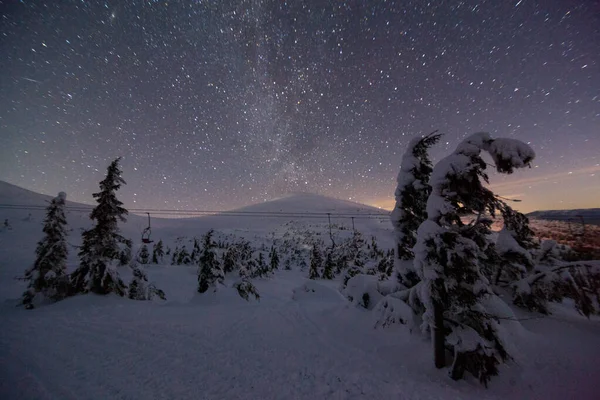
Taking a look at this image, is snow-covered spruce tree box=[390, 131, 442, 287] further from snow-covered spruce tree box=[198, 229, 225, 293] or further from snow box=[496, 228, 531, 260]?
snow-covered spruce tree box=[198, 229, 225, 293]

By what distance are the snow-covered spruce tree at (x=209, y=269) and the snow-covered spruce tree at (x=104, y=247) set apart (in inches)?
204

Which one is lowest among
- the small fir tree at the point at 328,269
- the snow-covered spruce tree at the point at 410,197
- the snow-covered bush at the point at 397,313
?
the small fir tree at the point at 328,269

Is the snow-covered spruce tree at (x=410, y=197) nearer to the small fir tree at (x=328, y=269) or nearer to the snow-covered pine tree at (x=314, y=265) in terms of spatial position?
the small fir tree at (x=328, y=269)

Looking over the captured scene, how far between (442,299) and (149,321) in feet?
38.3

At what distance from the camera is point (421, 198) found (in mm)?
8828

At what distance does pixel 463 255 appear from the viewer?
18.3 ft

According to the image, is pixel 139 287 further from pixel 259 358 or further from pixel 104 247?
pixel 259 358

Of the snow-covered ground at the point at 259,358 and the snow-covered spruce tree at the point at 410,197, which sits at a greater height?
the snow-covered spruce tree at the point at 410,197

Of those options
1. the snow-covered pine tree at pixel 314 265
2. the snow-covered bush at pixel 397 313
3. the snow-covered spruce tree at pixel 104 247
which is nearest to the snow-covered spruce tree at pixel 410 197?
the snow-covered bush at pixel 397 313

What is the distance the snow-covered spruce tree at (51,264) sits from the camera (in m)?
16.2

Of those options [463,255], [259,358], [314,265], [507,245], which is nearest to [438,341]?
[463,255]

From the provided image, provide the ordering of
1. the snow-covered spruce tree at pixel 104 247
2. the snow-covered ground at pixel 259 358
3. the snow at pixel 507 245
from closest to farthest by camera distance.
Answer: the snow-covered ground at pixel 259 358 < the snow at pixel 507 245 < the snow-covered spruce tree at pixel 104 247

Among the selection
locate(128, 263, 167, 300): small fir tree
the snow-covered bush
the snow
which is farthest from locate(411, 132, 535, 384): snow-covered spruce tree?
locate(128, 263, 167, 300): small fir tree

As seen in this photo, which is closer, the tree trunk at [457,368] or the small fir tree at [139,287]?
the tree trunk at [457,368]
